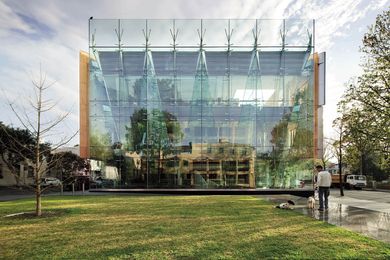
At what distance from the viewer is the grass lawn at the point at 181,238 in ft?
20.7

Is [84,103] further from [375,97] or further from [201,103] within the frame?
[375,97]

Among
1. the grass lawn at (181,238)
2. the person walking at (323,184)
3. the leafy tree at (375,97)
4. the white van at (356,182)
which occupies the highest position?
the leafy tree at (375,97)

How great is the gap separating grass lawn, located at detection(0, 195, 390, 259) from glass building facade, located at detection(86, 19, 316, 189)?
50.0 feet

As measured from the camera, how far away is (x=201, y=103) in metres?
26.8

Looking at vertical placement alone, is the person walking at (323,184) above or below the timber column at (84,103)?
below


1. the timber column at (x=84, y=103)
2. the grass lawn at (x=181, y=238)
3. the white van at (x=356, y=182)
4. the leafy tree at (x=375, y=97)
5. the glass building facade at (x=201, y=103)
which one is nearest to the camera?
the grass lawn at (x=181, y=238)

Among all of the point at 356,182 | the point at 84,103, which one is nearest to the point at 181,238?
the point at 84,103

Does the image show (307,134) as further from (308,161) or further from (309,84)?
(309,84)

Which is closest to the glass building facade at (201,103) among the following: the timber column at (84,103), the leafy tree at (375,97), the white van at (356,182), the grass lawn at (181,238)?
the timber column at (84,103)

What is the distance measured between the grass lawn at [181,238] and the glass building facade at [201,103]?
15.2 meters

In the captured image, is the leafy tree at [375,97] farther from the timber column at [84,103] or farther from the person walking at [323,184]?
the timber column at [84,103]

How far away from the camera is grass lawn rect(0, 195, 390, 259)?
6304 millimetres

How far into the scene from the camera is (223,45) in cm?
2711

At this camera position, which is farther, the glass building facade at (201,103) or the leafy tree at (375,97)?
the glass building facade at (201,103)
